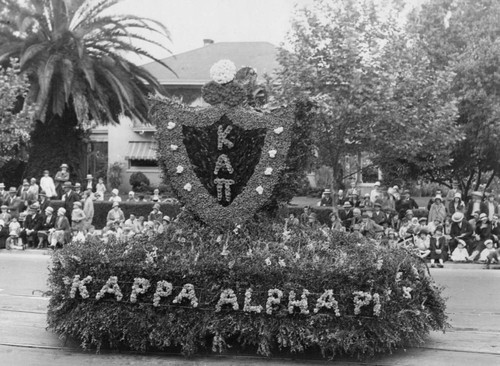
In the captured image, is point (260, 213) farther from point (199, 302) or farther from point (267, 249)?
point (199, 302)

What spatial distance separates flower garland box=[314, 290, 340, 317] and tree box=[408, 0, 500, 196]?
18027 millimetres

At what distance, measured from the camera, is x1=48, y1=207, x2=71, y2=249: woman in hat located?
1859 centimetres

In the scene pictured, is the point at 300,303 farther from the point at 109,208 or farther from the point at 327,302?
the point at 109,208

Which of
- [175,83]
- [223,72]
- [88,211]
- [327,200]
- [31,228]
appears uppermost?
[175,83]

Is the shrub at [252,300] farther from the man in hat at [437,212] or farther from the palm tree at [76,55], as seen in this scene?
the palm tree at [76,55]

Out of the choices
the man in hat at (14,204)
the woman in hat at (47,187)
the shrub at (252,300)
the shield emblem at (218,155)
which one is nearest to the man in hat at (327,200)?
the woman in hat at (47,187)

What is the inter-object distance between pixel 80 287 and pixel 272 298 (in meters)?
1.97

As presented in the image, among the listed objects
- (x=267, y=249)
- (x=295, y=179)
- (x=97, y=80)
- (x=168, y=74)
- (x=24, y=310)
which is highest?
(x=168, y=74)

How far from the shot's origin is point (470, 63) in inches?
953

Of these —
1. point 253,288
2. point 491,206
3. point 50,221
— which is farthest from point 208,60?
point 253,288

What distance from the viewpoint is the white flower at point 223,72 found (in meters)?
8.12

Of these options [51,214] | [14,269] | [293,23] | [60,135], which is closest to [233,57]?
[60,135]

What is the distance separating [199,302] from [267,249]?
906 millimetres

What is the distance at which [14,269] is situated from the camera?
14.9 m
